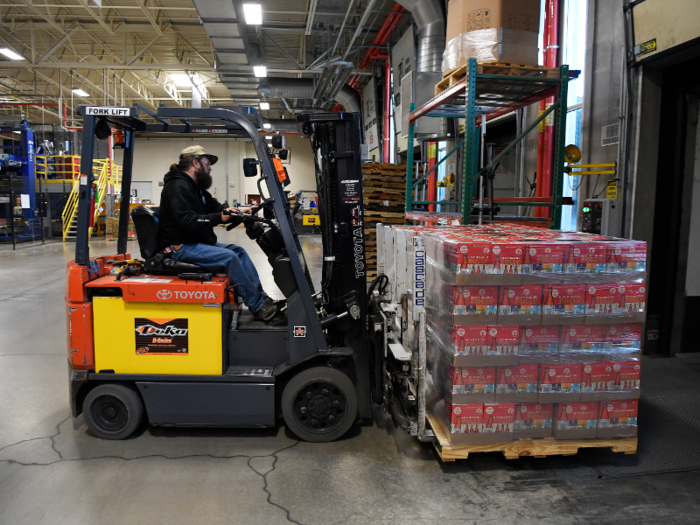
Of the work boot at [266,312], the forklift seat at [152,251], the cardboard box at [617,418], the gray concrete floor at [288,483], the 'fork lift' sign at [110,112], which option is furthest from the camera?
the work boot at [266,312]

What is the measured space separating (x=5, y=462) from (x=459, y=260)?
11.6 ft

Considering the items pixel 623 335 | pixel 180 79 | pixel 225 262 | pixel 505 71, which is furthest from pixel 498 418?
pixel 180 79

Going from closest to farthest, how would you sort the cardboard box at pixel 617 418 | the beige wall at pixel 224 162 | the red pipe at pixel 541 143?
1. the cardboard box at pixel 617 418
2. the red pipe at pixel 541 143
3. the beige wall at pixel 224 162

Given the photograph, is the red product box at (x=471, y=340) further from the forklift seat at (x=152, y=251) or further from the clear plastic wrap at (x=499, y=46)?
the clear plastic wrap at (x=499, y=46)

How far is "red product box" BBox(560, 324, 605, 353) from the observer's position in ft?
11.4

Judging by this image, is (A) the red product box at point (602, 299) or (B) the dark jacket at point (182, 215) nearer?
(A) the red product box at point (602, 299)

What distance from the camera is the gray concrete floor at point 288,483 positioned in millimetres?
2998

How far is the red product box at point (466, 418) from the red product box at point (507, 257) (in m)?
0.93

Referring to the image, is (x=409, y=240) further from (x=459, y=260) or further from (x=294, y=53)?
(x=294, y=53)

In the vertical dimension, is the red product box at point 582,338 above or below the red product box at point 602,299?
below

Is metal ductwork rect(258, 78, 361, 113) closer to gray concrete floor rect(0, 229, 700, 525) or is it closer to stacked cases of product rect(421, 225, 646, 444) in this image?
gray concrete floor rect(0, 229, 700, 525)

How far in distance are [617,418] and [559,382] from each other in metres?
0.52

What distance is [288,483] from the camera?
3336mm

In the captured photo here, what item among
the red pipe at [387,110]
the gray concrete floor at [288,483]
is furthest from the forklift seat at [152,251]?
the red pipe at [387,110]
